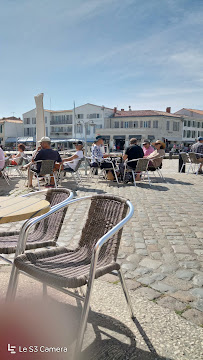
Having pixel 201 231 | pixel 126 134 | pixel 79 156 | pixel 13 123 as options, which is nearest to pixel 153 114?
pixel 126 134

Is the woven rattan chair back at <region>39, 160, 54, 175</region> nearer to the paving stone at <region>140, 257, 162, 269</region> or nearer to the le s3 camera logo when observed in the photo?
the paving stone at <region>140, 257, 162, 269</region>

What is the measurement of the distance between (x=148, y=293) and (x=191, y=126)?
234 ft

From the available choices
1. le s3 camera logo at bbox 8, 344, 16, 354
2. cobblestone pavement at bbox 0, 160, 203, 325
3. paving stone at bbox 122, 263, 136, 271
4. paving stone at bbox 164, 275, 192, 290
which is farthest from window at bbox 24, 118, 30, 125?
le s3 camera logo at bbox 8, 344, 16, 354

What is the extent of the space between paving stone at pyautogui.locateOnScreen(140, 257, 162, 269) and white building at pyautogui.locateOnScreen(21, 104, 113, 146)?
62.9 meters

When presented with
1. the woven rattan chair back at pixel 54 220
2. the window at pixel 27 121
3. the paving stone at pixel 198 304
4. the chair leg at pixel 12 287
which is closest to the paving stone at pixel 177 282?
the paving stone at pixel 198 304

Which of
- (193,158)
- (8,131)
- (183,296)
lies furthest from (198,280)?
(8,131)

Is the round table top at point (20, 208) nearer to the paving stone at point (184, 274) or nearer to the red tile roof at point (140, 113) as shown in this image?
the paving stone at point (184, 274)

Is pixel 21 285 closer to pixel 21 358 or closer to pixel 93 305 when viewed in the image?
pixel 93 305

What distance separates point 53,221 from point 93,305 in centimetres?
92

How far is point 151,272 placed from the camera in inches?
131

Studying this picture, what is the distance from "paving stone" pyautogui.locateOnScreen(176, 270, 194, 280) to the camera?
10.6 feet

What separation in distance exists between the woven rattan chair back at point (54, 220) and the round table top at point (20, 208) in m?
0.27

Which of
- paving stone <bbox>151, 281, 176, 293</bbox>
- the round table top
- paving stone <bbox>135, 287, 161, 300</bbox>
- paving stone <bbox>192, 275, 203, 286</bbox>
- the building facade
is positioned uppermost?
the building facade

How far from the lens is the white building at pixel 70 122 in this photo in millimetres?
68812
